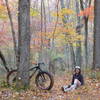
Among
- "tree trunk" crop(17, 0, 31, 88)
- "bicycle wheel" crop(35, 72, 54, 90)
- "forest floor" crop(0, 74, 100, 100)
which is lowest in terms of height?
"forest floor" crop(0, 74, 100, 100)

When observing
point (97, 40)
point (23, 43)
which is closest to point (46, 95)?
point (23, 43)

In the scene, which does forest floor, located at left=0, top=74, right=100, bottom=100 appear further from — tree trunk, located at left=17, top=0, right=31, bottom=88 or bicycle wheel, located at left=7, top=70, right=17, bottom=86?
bicycle wheel, located at left=7, top=70, right=17, bottom=86

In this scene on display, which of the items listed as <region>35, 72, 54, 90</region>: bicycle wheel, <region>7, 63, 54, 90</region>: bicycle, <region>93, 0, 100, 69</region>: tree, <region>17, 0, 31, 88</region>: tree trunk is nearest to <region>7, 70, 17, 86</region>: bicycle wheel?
<region>7, 63, 54, 90</region>: bicycle

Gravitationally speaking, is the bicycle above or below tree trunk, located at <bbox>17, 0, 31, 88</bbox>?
below

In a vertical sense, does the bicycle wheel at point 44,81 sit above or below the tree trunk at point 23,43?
below

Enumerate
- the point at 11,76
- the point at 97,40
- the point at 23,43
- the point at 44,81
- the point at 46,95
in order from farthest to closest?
the point at 97,40
the point at 11,76
the point at 44,81
the point at 23,43
the point at 46,95

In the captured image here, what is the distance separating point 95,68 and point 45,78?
387 cm

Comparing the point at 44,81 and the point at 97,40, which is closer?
the point at 44,81

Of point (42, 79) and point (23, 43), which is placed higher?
point (23, 43)

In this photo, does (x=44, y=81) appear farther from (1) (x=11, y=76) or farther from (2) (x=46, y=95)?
(1) (x=11, y=76)

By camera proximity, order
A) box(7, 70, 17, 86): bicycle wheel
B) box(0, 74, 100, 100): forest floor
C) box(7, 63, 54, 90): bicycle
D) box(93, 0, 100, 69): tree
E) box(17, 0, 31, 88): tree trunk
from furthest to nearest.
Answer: box(93, 0, 100, 69): tree, box(7, 70, 17, 86): bicycle wheel, box(7, 63, 54, 90): bicycle, box(17, 0, 31, 88): tree trunk, box(0, 74, 100, 100): forest floor

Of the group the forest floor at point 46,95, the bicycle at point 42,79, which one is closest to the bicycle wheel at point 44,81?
the bicycle at point 42,79

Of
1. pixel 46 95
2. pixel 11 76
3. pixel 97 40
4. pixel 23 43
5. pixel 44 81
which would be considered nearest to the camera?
pixel 46 95

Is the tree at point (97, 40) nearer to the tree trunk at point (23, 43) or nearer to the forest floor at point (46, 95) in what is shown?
the forest floor at point (46, 95)
